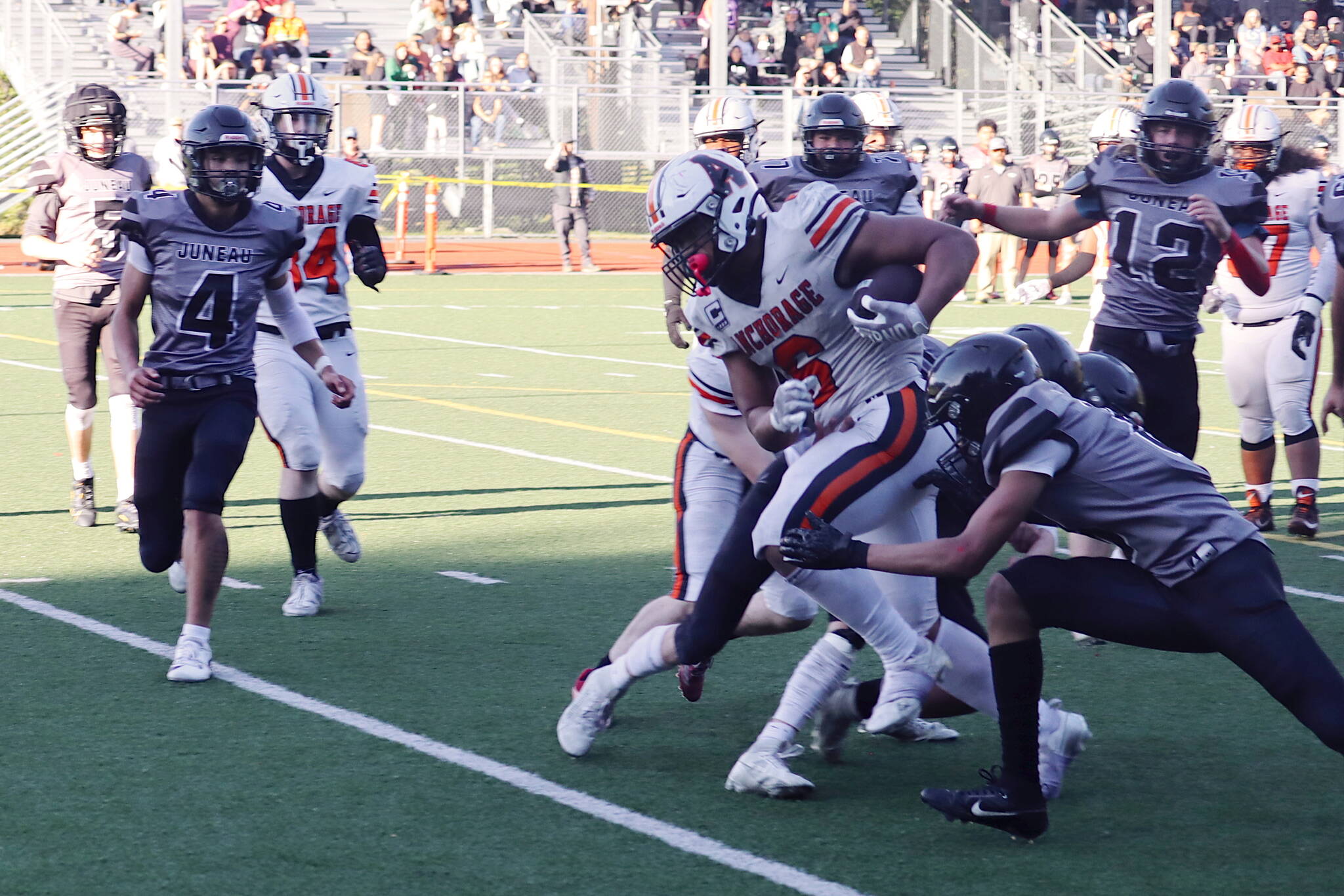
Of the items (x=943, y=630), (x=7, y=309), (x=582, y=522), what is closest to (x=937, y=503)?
(x=943, y=630)

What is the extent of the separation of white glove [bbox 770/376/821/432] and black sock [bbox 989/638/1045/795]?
72 cm

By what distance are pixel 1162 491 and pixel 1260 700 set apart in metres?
1.86

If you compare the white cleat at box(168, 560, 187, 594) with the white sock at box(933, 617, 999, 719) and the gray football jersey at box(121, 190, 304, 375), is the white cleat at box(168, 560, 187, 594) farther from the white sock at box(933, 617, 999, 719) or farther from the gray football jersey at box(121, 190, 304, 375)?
the white sock at box(933, 617, 999, 719)

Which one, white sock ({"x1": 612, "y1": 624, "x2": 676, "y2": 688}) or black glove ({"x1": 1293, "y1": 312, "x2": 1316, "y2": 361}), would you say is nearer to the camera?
white sock ({"x1": 612, "y1": 624, "x2": 676, "y2": 688})

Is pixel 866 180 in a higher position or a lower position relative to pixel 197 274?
higher

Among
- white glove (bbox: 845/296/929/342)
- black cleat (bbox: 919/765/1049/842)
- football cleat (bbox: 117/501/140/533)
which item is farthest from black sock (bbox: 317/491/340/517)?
black cleat (bbox: 919/765/1049/842)

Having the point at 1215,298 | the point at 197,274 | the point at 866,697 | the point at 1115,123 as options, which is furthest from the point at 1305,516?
the point at 1115,123

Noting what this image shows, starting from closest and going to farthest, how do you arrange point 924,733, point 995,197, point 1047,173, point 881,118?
1. point 924,733
2. point 881,118
3. point 995,197
4. point 1047,173

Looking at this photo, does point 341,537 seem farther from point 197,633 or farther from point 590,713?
point 590,713

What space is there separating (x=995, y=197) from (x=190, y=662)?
54.3 feet

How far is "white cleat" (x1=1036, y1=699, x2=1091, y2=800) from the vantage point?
467 centimetres

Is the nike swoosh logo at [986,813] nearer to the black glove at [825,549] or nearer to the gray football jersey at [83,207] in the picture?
the black glove at [825,549]

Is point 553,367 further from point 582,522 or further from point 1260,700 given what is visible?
point 1260,700

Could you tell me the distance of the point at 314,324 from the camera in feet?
23.5
